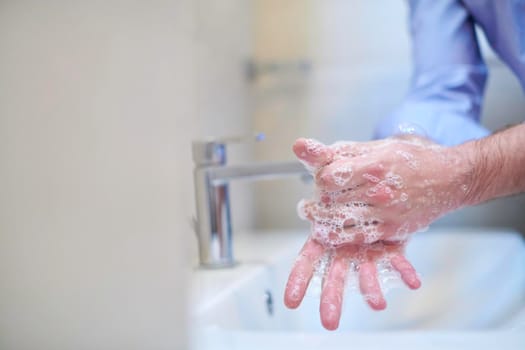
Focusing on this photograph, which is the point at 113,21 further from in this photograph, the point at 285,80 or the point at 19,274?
the point at 285,80

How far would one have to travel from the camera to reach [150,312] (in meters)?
0.21

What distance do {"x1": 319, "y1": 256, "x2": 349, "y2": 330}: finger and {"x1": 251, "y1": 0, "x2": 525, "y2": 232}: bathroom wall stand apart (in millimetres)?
400

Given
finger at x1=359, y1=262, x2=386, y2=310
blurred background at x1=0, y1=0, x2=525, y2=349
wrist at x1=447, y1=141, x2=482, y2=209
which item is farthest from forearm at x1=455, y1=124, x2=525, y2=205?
blurred background at x1=0, y1=0, x2=525, y2=349

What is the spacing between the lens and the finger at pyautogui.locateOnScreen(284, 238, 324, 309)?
1.23ft

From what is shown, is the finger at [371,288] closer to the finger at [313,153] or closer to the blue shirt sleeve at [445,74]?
the finger at [313,153]

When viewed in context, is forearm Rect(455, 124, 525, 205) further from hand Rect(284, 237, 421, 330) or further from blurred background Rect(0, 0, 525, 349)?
blurred background Rect(0, 0, 525, 349)

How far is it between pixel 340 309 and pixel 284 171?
219 mm

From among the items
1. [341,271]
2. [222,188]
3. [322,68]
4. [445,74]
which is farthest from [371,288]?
[322,68]

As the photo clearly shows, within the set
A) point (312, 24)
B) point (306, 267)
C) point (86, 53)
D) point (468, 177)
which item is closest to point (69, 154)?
point (86, 53)

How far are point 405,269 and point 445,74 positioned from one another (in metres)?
0.39

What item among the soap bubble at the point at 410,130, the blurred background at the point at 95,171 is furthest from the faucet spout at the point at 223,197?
the blurred background at the point at 95,171

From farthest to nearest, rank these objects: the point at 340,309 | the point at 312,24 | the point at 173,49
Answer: the point at 312,24
the point at 340,309
the point at 173,49

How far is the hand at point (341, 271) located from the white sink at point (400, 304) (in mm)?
13

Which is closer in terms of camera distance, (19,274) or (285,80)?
(19,274)
